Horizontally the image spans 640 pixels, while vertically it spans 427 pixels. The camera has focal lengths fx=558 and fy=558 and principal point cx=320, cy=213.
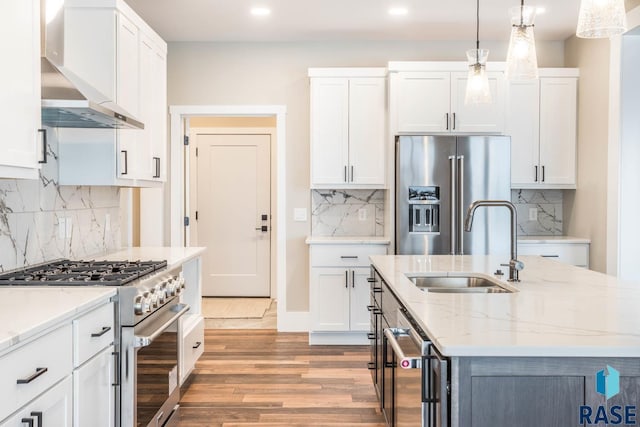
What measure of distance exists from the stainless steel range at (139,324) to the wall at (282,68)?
2404 millimetres

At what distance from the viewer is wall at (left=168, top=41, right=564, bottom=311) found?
5176 millimetres

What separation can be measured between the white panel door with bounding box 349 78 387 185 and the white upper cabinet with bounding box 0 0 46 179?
2947 mm

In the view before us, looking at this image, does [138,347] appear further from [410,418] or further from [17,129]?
[410,418]

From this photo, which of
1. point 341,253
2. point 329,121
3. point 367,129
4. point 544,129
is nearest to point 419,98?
point 367,129

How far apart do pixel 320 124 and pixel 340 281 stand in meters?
1.37

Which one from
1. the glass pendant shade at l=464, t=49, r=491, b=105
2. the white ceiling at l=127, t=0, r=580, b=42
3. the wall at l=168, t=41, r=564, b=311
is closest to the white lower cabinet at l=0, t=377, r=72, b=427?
the glass pendant shade at l=464, t=49, r=491, b=105

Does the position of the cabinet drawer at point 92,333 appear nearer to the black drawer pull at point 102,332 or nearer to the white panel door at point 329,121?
the black drawer pull at point 102,332

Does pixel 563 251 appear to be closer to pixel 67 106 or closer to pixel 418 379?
pixel 418 379

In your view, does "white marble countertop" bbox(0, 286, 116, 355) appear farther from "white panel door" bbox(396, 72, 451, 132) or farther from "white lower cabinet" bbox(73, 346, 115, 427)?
"white panel door" bbox(396, 72, 451, 132)

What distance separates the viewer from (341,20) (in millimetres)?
4617

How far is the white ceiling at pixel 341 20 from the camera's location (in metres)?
4.23

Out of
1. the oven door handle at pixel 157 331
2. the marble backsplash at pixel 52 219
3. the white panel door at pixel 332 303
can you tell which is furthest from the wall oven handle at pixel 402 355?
the white panel door at pixel 332 303

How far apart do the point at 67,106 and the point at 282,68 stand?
308cm

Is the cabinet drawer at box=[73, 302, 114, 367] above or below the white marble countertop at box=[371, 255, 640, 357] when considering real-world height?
below
